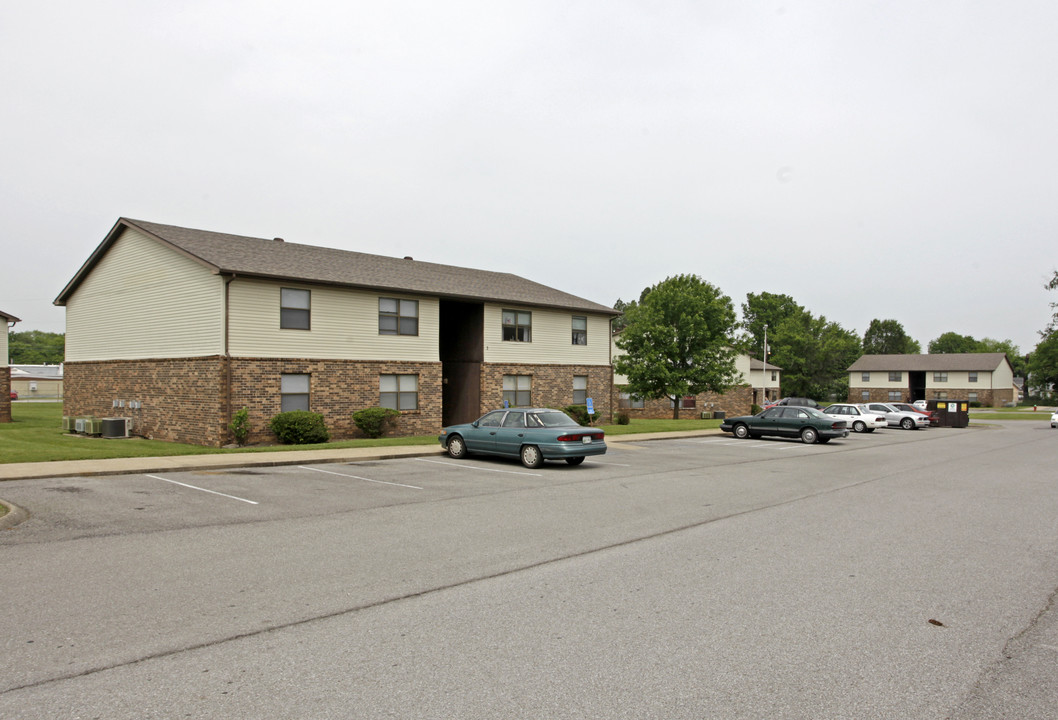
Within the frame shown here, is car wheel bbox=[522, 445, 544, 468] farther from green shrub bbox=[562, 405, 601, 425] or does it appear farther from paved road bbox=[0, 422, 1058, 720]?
green shrub bbox=[562, 405, 601, 425]

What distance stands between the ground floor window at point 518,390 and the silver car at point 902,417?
21.3 meters

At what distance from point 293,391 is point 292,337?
5.95 feet

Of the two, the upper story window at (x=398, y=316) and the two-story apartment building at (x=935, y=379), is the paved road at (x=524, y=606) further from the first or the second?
the two-story apartment building at (x=935, y=379)

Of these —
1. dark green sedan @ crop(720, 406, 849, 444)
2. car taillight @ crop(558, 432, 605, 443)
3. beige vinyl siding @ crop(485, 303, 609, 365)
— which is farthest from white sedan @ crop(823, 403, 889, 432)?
car taillight @ crop(558, 432, 605, 443)

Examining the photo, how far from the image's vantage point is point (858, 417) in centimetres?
3806

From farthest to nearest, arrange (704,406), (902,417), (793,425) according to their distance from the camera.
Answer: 1. (704,406)
2. (902,417)
3. (793,425)

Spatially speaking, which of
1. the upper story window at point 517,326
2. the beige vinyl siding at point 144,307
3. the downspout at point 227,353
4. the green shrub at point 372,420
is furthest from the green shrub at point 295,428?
the upper story window at point 517,326

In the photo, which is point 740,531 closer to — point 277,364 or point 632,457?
point 632,457

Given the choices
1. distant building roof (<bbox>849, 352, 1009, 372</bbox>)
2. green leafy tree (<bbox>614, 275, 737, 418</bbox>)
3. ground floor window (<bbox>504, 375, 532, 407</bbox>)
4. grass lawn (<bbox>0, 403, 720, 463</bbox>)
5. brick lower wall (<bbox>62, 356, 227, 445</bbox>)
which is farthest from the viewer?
distant building roof (<bbox>849, 352, 1009, 372</bbox>)

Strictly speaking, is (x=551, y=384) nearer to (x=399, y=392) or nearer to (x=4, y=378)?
(x=399, y=392)

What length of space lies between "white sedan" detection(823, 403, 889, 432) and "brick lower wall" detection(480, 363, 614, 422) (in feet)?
37.8

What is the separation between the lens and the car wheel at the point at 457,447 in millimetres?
19641

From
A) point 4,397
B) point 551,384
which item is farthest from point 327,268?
point 4,397

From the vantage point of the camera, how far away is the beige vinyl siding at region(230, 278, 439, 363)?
23047 mm
